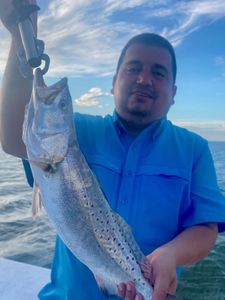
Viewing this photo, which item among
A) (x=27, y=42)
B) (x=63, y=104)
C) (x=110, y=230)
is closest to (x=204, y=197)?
(x=110, y=230)

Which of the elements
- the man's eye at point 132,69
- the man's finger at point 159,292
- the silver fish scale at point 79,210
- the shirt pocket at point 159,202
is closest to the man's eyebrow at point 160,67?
the man's eye at point 132,69

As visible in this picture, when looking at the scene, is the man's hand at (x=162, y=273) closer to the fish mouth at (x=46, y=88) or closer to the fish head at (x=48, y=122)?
the fish head at (x=48, y=122)

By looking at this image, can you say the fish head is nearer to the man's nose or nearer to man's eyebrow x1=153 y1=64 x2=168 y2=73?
the man's nose

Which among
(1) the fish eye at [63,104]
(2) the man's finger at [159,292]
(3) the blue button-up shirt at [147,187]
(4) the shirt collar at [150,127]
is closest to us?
(2) the man's finger at [159,292]

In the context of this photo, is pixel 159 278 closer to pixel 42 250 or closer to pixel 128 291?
pixel 128 291

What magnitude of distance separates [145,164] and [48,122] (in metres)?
0.86

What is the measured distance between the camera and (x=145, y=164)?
308 cm

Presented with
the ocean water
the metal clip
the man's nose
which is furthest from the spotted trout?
the ocean water

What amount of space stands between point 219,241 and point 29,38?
11.3m

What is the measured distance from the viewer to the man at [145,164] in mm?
2863

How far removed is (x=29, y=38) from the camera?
2.63 m

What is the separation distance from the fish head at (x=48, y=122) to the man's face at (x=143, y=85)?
1.98 feet

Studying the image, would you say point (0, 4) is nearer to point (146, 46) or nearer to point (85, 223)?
point (146, 46)

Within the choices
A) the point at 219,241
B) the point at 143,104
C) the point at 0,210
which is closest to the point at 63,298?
the point at 143,104
